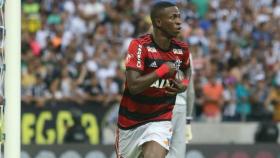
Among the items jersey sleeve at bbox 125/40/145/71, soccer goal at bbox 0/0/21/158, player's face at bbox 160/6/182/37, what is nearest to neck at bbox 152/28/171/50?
player's face at bbox 160/6/182/37

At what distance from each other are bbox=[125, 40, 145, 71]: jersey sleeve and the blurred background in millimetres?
6766

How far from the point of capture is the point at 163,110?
25.3ft

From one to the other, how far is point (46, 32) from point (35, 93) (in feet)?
8.42

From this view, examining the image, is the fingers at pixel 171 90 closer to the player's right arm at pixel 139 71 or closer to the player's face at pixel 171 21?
the player's right arm at pixel 139 71

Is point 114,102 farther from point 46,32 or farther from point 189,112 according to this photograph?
point 189,112

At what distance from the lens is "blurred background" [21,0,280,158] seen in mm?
15609

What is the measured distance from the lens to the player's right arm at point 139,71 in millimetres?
7168

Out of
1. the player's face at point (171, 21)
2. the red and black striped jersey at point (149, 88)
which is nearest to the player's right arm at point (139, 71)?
the red and black striped jersey at point (149, 88)

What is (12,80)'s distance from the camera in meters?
7.04

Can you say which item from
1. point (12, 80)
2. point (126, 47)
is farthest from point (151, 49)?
point (126, 47)

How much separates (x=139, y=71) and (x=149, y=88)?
0.26m

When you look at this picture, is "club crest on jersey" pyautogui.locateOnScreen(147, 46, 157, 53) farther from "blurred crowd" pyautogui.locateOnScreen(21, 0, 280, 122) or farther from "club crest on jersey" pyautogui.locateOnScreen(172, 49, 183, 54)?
"blurred crowd" pyautogui.locateOnScreen(21, 0, 280, 122)

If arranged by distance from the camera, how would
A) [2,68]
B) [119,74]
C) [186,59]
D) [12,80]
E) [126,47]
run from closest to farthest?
[12,80] → [2,68] → [186,59] → [119,74] → [126,47]

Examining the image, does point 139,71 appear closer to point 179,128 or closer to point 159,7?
point 159,7
